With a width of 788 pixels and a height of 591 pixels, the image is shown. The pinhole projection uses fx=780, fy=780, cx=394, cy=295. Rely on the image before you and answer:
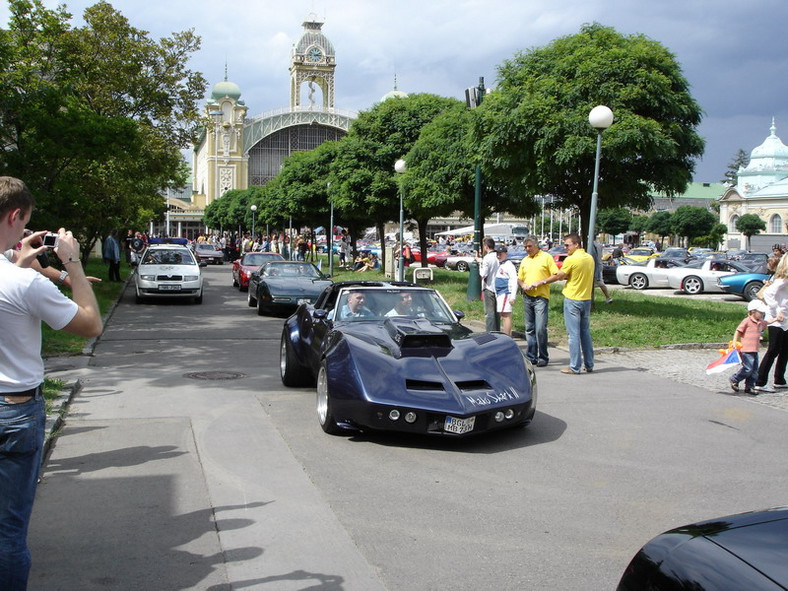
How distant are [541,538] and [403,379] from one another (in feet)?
7.59

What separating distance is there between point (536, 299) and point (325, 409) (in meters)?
5.11

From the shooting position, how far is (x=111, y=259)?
91.4 feet

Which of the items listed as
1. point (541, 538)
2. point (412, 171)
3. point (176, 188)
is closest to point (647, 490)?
point (541, 538)

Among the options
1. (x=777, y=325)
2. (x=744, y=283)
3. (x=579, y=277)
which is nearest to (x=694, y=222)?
(x=744, y=283)

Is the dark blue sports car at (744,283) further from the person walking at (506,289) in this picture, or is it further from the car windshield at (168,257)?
the car windshield at (168,257)

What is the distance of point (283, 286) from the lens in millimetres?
18922

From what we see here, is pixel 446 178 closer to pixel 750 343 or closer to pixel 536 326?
pixel 536 326

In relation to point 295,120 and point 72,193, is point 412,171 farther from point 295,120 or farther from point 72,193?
point 295,120

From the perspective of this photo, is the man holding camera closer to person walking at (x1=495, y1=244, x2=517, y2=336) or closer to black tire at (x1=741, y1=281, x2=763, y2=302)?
person walking at (x1=495, y1=244, x2=517, y2=336)

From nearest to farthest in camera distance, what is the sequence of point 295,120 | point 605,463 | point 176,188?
1. point 605,463
2. point 176,188
3. point 295,120

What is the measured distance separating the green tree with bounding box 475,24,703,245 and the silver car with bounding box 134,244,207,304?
8.92 m

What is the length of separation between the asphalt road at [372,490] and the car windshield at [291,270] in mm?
10956

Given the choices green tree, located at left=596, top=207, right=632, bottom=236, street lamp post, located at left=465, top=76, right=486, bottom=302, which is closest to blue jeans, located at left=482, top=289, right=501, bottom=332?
street lamp post, located at left=465, top=76, right=486, bottom=302

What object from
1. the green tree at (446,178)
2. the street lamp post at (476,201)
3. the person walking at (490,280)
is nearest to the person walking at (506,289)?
the person walking at (490,280)
